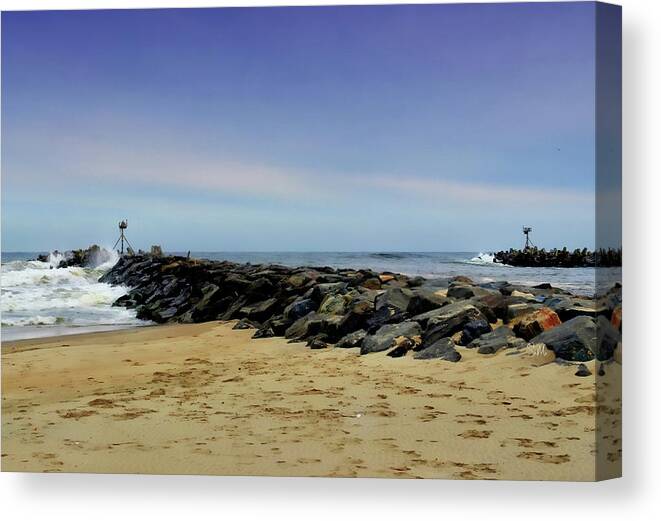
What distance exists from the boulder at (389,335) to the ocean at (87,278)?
490mm

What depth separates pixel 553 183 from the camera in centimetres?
584

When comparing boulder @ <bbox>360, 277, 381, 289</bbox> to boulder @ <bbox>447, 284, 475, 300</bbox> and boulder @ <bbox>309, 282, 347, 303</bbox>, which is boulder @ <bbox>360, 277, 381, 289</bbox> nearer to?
boulder @ <bbox>309, 282, 347, 303</bbox>

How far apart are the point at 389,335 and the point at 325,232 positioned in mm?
1100

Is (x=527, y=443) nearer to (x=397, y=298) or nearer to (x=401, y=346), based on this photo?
(x=401, y=346)

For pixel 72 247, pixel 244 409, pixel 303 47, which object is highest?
pixel 303 47

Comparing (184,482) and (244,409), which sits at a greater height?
(244,409)

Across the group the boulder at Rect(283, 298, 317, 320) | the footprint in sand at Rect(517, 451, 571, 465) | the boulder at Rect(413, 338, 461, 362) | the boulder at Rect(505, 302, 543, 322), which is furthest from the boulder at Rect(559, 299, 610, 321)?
the boulder at Rect(283, 298, 317, 320)

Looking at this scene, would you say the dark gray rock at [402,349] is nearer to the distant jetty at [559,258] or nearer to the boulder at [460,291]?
the boulder at [460,291]

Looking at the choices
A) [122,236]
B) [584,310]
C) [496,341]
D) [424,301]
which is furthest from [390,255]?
[122,236]

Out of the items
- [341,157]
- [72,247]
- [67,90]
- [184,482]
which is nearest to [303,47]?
[341,157]

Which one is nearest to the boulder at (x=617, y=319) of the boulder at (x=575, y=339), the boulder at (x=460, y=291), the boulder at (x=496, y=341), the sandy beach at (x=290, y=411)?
the boulder at (x=575, y=339)

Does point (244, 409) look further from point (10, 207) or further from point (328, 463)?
point (10, 207)

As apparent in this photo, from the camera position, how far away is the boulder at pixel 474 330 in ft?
20.5

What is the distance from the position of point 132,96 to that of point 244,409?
9.62 feet
